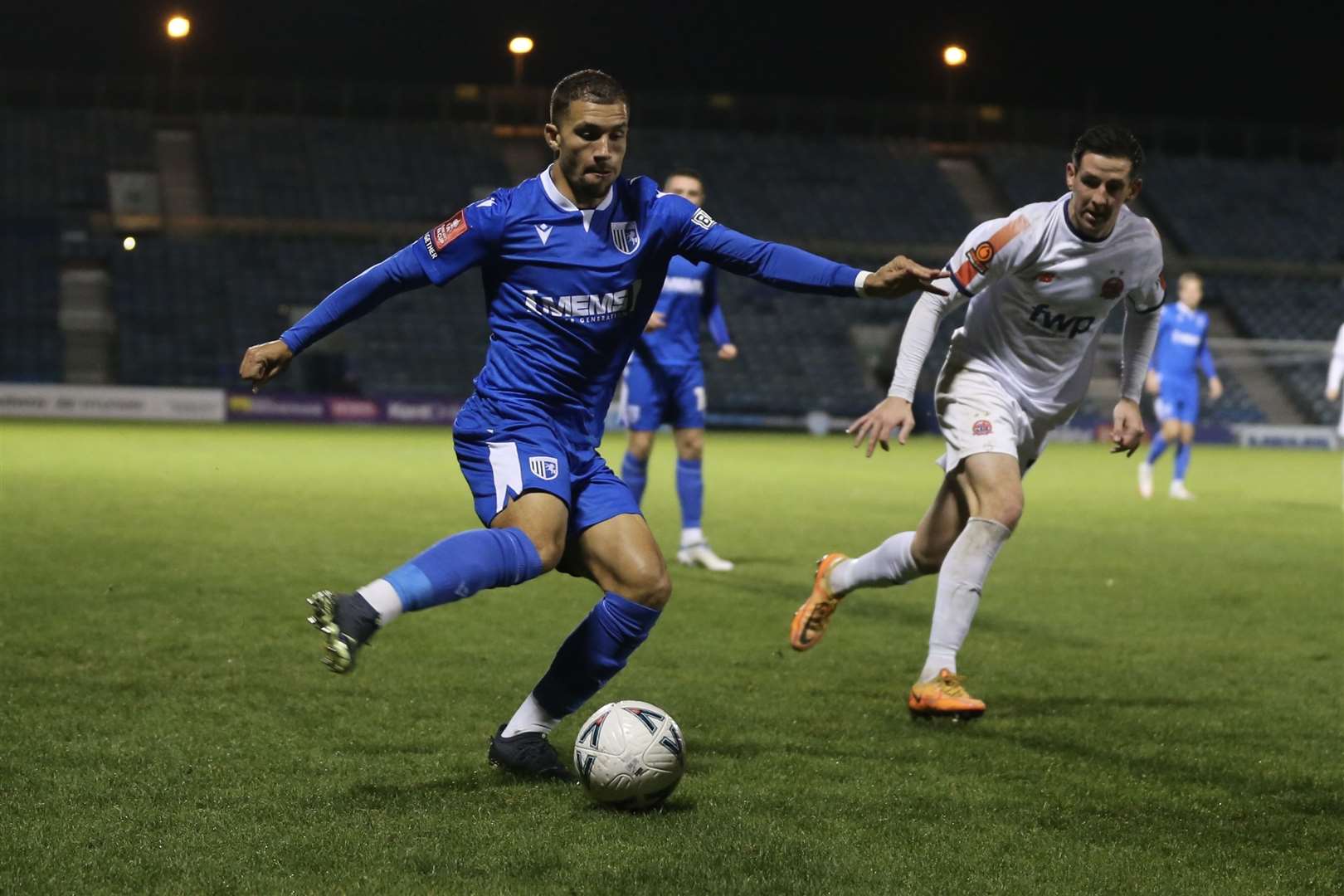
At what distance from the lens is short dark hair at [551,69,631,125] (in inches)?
176

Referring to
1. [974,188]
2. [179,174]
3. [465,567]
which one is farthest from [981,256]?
[974,188]

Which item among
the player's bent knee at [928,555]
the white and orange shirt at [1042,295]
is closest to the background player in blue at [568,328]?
the white and orange shirt at [1042,295]

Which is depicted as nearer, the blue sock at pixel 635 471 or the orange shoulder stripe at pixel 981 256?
the orange shoulder stripe at pixel 981 256

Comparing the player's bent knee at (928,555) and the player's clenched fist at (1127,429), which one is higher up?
the player's clenched fist at (1127,429)

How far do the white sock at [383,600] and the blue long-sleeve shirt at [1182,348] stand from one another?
46.7 feet

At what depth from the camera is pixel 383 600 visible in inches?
155

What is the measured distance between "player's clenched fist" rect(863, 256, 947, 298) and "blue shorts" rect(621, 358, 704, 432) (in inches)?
227

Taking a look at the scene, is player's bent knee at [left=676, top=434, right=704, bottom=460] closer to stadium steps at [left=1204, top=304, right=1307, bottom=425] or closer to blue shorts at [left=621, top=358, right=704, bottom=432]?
blue shorts at [left=621, top=358, right=704, bottom=432]

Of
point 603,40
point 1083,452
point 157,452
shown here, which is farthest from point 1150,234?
point 603,40

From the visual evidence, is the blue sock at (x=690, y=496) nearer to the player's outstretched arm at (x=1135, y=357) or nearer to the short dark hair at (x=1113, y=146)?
the player's outstretched arm at (x=1135, y=357)

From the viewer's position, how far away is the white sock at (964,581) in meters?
5.71

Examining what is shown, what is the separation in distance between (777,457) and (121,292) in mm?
17770

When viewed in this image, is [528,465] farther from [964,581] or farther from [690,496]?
[690,496]

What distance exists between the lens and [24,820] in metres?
3.90
